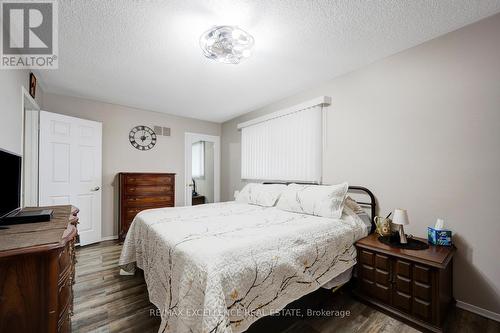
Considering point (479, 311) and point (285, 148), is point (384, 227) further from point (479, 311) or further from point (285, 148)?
point (285, 148)

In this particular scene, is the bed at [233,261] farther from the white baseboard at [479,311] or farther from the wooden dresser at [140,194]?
the wooden dresser at [140,194]

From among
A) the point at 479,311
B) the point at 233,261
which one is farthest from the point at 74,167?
the point at 479,311

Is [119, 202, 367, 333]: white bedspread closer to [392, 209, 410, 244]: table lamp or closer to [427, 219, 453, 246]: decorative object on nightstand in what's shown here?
[392, 209, 410, 244]: table lamp

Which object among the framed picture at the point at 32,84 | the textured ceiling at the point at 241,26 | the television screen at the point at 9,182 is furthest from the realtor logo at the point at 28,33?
the television screen at the point at 9,182

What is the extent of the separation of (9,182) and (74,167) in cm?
215

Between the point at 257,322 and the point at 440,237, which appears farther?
the point at 440,237

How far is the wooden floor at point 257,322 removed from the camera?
1627 millimetres

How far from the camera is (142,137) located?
13.8ft

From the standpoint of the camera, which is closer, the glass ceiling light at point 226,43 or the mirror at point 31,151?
the glass ceiling light at point 226,43

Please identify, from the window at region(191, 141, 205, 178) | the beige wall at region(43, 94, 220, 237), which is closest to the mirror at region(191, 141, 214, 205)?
the window at region(191, 141, 205, 178)

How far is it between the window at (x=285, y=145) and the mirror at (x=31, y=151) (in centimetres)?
319

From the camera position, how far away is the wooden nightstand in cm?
158

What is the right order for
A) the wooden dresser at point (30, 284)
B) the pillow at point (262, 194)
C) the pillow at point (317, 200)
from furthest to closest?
the pillow at point (262, 194) < the pillow at point (317, 200) < the wooden dresser at point (30, 284)

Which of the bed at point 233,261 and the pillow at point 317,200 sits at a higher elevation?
the pillow at point 317,200
